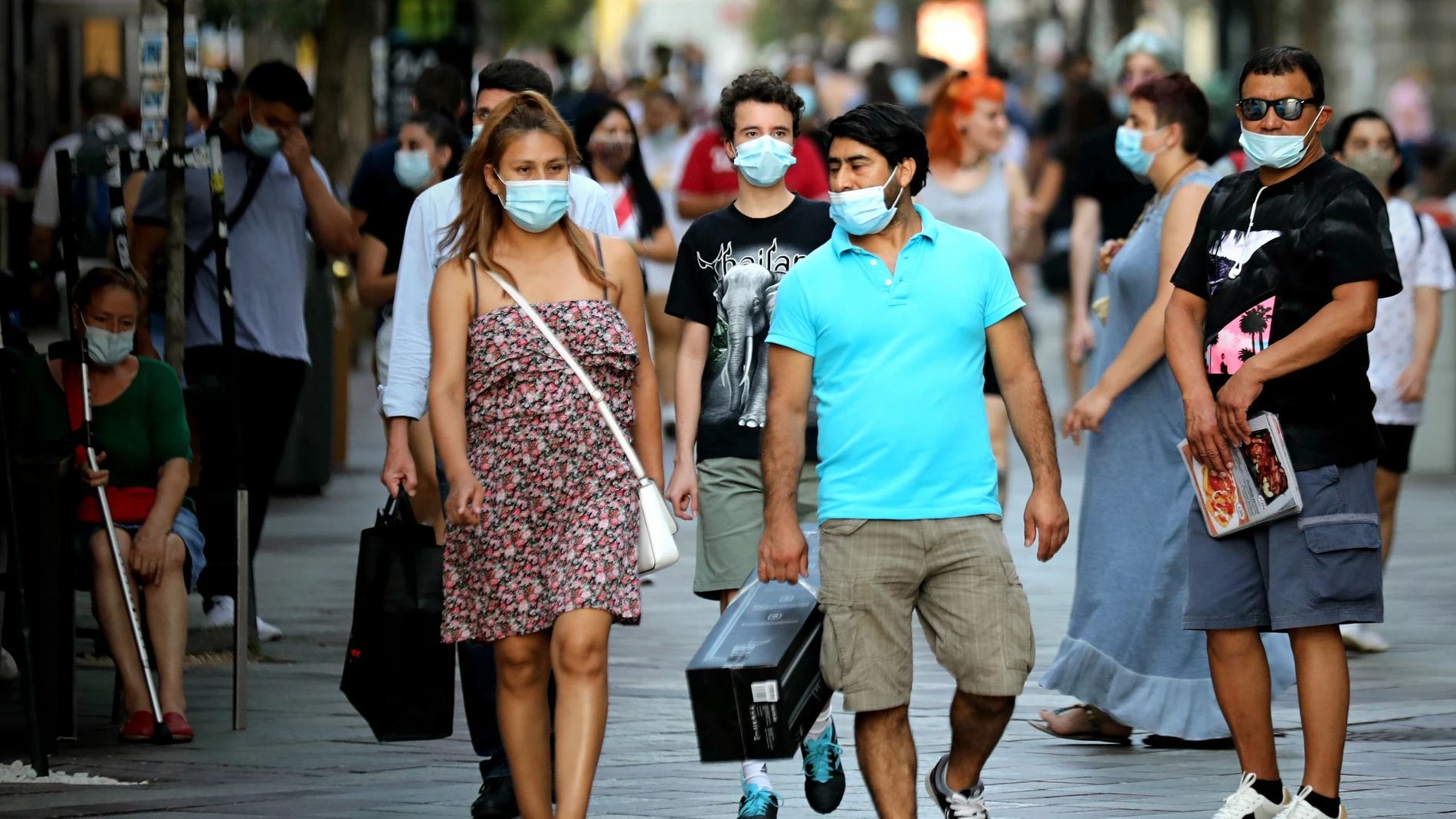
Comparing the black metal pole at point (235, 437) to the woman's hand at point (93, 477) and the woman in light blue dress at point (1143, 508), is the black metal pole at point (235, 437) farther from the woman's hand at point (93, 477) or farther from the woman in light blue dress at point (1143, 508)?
the woman in light blue dress at point (1143, 508)

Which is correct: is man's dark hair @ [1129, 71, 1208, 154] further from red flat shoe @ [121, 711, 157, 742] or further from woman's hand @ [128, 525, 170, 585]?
red flat shoe @ [121, 711, 157, 742]

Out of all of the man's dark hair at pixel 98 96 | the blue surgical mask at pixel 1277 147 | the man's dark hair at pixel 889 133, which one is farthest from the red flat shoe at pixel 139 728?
the man's dark hair at pixel 98 96

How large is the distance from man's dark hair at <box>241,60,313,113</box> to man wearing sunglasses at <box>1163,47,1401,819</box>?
144 inches

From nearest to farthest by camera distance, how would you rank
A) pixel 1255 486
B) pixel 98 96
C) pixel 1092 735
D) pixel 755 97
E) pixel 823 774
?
pixel 1255 486 < pixel 823 774 < pixel 755 97 < pixel 1092 735 < pixel 98 96

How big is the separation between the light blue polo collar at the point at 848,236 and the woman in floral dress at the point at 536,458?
56 cm

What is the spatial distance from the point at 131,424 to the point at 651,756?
1.95 m

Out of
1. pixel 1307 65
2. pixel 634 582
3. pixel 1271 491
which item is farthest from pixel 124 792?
pixel 1307 65

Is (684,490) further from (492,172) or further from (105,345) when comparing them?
(105,345)

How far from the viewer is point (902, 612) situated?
5430 mm

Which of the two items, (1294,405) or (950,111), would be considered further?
(950,111)

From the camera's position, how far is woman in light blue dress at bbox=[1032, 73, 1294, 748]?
693 cm

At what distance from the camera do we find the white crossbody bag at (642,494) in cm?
557

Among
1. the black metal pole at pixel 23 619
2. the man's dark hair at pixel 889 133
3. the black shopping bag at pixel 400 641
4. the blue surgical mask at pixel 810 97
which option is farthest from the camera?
the blue surgical mask at pixel 810 97

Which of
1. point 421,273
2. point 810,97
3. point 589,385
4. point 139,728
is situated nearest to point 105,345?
point 139,728
